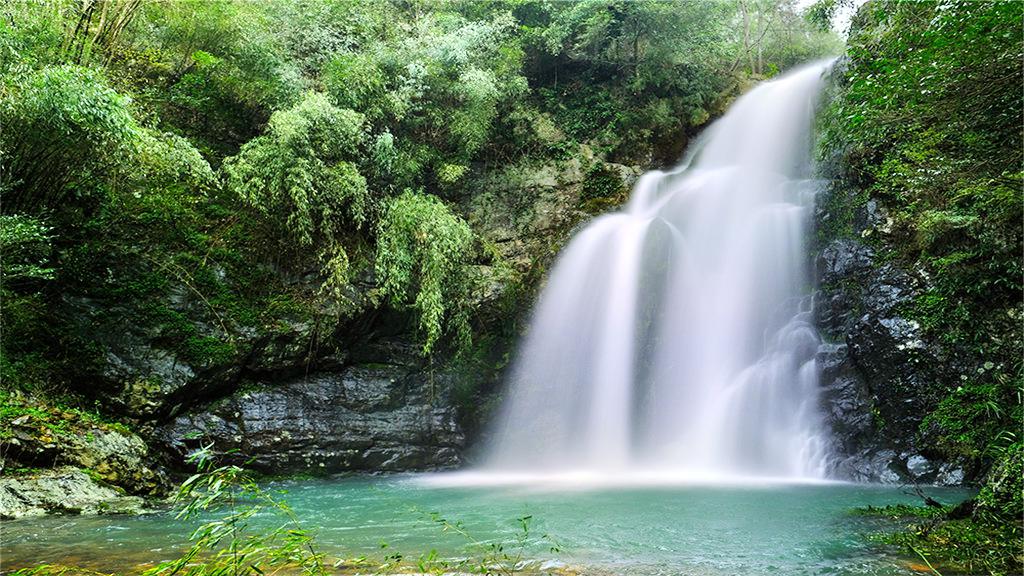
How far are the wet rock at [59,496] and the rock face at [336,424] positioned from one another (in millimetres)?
2290

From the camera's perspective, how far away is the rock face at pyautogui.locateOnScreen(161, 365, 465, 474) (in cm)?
918

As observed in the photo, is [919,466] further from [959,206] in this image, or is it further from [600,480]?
[600,480]

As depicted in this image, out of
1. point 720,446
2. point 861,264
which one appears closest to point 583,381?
point 720,446

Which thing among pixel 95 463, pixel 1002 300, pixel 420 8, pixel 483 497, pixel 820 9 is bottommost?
pixel 483 497

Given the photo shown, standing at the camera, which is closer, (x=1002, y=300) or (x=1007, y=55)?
(x=1007, y=55)

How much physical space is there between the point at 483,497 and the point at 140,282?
6343 millimetres

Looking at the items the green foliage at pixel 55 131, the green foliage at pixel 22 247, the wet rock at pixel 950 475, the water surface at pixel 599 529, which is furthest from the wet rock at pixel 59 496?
the wet rock at pixel 950 475

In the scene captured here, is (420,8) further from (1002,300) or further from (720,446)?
(1002,300)

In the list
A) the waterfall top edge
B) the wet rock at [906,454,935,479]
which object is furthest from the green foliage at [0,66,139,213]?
the wet rock at [906,454,935,479]

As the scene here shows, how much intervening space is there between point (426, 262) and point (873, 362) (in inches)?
291

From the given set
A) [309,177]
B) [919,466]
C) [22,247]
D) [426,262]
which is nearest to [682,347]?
[919,466]

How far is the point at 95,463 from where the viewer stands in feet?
21.4

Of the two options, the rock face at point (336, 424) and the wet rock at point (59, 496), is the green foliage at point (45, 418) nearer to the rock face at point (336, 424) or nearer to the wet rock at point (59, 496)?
the wet rock at point (59, 496)

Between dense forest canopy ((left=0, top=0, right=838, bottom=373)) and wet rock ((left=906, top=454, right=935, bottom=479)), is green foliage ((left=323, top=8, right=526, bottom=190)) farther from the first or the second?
wet rock ((left=906, top=454, right=935, bottom=479))
